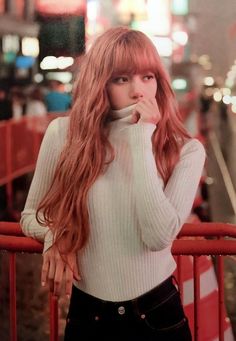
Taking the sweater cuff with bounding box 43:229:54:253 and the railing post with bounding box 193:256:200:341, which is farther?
the railing post with bounding box 193:256:200:341

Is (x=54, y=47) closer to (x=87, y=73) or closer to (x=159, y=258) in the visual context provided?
(x=87, y=73)

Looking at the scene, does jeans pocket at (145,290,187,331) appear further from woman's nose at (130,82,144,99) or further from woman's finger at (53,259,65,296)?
woman's nose at (130,82,144,99)

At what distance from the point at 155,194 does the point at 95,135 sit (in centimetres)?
29

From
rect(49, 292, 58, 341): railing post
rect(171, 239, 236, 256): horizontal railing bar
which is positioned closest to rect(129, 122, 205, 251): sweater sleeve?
rect(171, 239, 236, 256): horizontal railing bar

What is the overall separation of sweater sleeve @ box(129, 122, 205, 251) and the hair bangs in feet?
0.68

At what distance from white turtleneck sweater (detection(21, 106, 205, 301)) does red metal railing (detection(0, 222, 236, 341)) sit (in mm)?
477

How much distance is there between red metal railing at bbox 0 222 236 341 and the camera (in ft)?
6.97

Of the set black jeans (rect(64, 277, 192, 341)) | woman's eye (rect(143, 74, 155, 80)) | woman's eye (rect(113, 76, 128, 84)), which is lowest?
black jeans (rect(64, 277, 192, 341))

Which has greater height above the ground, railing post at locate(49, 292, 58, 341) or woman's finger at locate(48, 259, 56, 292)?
woman's finger at locate(48, 259, 56, 292)

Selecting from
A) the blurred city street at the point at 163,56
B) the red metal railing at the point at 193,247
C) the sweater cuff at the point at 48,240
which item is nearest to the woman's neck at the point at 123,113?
the sweater cuff at the point at 48,240

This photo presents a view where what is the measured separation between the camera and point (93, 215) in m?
1.61

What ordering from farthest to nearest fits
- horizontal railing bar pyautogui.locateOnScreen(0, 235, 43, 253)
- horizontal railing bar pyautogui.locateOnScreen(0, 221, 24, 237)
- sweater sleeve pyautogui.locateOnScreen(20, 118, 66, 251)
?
horizontal railing bar pyautogui.locateOnScreen(0, 221, 24, 237) → horizontal railing bar pyautogui.locateOnScreen(0, 235, 43, 253) → sweater sleeve pyautogui.locateOnScreen(20, 118, 66, 251)

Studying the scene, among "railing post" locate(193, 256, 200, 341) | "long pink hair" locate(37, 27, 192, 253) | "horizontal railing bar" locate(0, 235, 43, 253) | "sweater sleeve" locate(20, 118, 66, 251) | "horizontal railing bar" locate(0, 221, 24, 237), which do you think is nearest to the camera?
"long pink hair" locate(37, 27, 192, 253)

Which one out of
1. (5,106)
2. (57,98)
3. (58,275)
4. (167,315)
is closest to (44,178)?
(58,275)
